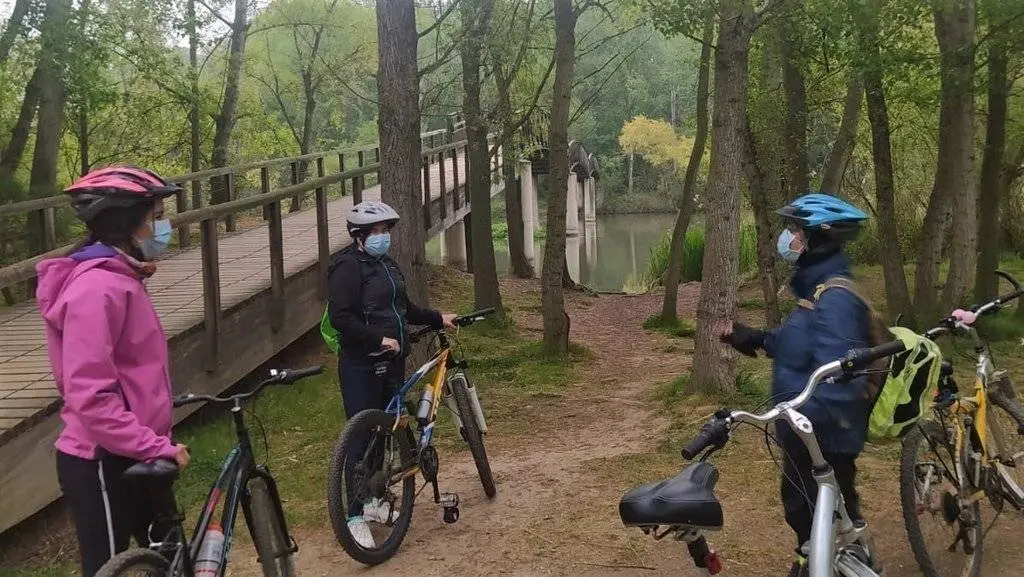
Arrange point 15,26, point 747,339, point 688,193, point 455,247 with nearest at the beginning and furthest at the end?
1. point 747,339
2. point 15,26
3. point 688,193
4. point 455,247

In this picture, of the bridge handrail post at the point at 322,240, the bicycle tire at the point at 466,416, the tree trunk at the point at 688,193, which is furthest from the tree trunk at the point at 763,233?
the bicycle tire at the point at 466,416

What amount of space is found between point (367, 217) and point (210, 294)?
2572 mm

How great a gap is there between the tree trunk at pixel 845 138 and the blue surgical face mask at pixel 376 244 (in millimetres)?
8119

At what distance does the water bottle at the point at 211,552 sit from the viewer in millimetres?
2998

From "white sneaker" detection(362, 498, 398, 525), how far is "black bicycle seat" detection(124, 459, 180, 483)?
69.2 inches

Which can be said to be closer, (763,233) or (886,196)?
(886,196)

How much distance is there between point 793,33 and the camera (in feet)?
33.4

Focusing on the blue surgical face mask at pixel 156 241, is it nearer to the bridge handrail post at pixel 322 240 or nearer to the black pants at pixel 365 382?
the black pants at pixel 365 382

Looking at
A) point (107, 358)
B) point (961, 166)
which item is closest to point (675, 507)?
point (107, 358)

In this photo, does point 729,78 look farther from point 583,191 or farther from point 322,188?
point 583,191

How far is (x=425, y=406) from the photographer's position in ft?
15.3

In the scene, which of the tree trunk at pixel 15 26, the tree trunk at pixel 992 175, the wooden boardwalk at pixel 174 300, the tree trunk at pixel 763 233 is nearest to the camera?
the wooden boardwalk at pixel 174 300

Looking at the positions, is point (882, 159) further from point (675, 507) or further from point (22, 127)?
point (22, 127)

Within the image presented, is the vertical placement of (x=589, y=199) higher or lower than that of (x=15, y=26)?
lower
